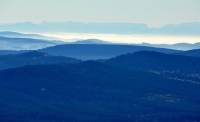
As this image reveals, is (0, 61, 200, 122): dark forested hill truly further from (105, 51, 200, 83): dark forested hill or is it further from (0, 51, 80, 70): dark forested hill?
(0, 51, 80, 70): dark forested hill

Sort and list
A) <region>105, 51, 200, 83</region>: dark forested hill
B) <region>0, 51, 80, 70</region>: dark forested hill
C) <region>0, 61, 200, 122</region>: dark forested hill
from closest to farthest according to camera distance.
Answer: <region>0, 61, 200, 122</region>: dark forested hill
<region>105, 51, 200, 83</region>: dark forested hill
<region>0, 51, 80, 70</region>: dark forested hill

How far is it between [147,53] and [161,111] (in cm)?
6932

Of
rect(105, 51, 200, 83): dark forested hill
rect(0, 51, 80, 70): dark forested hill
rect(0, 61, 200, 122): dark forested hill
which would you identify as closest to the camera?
rect(0, 61, 200, 122): dark forested hill

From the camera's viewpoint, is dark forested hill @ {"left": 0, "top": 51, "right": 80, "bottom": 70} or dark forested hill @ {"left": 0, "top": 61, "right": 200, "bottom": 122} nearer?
dark forested hill @ {"left": 0, "top": 61, "right": 200, "bottom": 122}

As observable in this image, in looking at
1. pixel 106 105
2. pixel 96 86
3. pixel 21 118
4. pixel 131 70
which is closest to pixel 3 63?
pixel 131 70

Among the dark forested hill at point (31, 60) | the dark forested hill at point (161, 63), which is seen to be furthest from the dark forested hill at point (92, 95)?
the dark forested hill at point (31, 60)

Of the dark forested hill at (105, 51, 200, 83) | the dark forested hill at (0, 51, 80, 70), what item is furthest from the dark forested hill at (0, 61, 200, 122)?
the dark forested hill at (0, 51, 80, 70)

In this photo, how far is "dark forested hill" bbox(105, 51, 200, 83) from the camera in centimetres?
16910

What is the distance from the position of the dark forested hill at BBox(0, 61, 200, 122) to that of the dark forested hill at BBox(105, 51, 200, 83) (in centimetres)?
1419

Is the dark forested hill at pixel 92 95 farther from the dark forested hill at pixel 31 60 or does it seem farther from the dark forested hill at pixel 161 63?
the dark forested hill at pixel 31 60

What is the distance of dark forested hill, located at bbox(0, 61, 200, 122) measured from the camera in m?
107

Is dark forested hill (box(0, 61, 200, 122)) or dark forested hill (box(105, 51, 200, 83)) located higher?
dark forested hill (box(105, 51, 200, 83))

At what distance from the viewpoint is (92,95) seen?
129 meters

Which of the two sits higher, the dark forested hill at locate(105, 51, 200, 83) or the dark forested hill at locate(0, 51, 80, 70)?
the dark forested hill at locate(105, 51, 200, 83)
